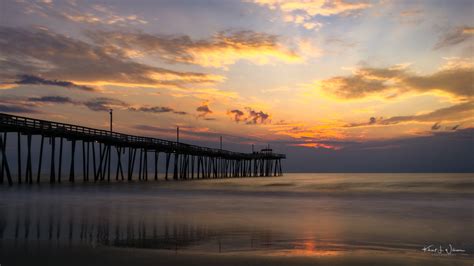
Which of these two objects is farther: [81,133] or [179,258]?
[81,133]

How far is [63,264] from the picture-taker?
7270 millimetres

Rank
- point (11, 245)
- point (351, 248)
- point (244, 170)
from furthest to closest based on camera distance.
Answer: point (244, 170), point (351, 248), point (11, 245)

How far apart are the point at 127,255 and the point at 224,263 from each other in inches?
71.9

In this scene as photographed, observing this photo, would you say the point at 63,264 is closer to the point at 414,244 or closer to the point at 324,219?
the point at 414,244

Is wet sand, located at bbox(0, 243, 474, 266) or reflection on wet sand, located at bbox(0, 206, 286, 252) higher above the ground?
wet sand, located at bbox(0, 243, 474, 266)

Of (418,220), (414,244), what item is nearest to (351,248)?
(414,244)
